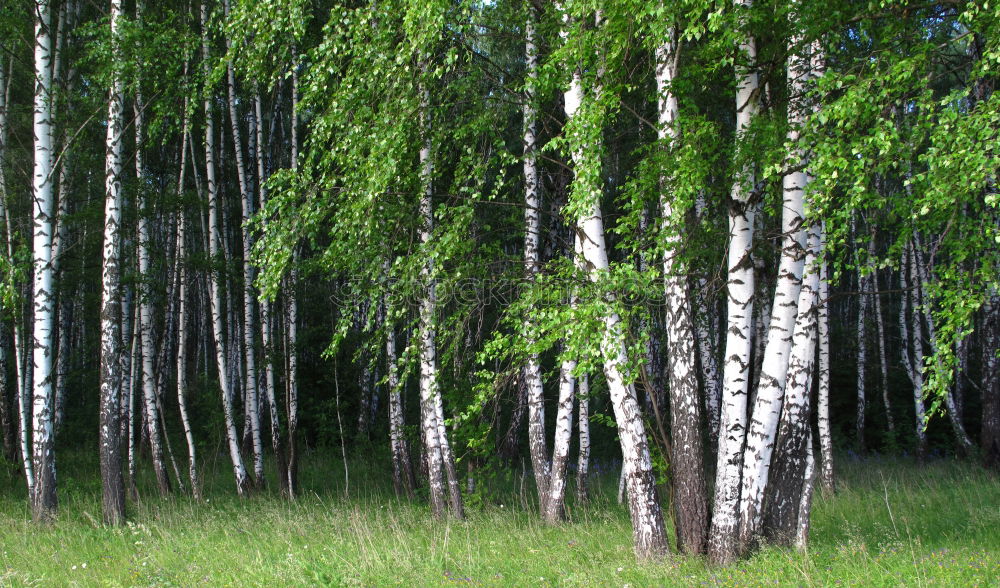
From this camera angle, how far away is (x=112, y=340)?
8.12 metres

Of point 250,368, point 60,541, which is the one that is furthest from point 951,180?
point 250,368

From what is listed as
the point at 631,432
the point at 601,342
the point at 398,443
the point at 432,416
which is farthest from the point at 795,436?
the point at 398,443

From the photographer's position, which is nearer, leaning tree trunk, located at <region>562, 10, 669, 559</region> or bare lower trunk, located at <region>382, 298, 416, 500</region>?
leaning tree trunk, located at <region>562, 10, 669, 559</region>

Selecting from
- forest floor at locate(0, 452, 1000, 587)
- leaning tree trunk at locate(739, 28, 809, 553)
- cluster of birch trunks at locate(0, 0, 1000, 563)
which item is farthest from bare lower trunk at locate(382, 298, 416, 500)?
leaning tree trunk at locate(739, 28, 809, 553)

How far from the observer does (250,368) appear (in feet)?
34.8

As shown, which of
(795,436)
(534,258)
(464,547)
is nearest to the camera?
(795,436)

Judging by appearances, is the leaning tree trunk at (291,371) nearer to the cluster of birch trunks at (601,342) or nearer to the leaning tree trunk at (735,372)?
the cluster of birch trunks at (601,342)

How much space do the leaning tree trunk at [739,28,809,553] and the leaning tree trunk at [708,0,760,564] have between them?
3.2 inches

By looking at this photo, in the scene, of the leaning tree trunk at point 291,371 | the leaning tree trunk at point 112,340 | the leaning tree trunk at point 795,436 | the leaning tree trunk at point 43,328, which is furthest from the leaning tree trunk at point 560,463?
the leaning tree trunk at point 43,328

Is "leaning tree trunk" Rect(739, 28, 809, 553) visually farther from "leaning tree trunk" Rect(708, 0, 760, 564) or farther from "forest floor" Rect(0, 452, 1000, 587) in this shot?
"forest floor" Rect(0, 452, 1000, 587)

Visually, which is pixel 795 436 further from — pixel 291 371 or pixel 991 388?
pixel 991 388

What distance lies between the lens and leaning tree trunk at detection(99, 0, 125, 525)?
7992 mm

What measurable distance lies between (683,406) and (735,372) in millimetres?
519

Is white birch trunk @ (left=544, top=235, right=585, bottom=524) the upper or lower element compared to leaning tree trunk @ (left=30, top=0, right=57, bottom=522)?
lower
